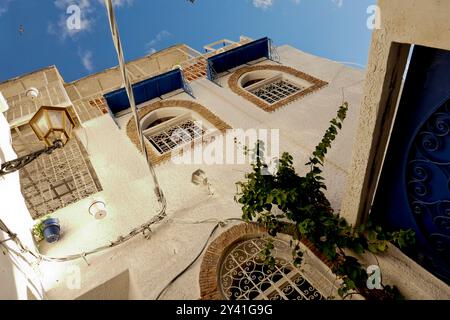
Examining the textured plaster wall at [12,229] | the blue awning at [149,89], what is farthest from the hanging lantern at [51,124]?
the blue awning at [149,89]

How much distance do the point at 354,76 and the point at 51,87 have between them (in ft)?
27.1

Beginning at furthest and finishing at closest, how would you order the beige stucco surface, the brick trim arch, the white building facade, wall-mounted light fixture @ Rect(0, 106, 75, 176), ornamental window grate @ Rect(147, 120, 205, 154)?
1. ornamental window grate @ Rect(147, 120, 205, 154)
2. the white building facade
3. the brick trim arch
4. wall-mounted light fixture @ Rect(0, 106, 75, 176)
5. the beige stucco surface

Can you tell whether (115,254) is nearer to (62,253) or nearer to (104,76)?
(62,253)

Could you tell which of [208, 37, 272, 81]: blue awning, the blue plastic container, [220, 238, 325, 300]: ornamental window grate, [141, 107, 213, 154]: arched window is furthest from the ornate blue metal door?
[208, 37, 272, 81]: blue awning

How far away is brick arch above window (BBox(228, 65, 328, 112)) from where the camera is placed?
8164mm

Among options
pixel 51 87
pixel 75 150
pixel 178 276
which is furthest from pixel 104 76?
pixel 178 276

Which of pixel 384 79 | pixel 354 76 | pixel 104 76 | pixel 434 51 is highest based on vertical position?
pixel 434 51

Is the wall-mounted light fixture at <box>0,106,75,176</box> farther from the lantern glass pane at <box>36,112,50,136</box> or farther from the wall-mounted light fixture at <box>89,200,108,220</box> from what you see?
the wall-mounted light fixture at <box>89,200,108,220</box>

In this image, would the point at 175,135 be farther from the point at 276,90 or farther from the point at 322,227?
the point at 322,227

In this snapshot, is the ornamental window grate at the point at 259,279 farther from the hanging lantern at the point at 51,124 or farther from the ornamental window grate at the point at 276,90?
the ornamental window grate at the point at 276,90

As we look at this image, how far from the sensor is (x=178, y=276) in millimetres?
4711

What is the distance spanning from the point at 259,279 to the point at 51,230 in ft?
11.8

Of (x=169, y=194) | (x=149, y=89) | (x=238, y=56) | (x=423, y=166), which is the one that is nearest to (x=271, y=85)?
(x=238, y=56)

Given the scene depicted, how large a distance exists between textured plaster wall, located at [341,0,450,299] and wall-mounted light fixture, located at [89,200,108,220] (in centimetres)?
404
